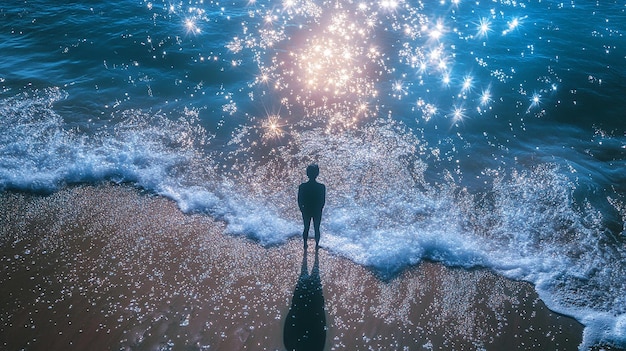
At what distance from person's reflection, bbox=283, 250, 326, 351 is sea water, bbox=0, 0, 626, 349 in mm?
1063

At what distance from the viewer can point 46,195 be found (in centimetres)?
892

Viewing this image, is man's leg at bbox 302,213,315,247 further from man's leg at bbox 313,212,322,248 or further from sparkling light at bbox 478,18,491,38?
sparkling light at bbox 478,18,491,38

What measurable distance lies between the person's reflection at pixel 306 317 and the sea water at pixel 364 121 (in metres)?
1.06

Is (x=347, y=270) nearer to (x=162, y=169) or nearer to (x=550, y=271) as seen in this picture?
(x=550, y=271)

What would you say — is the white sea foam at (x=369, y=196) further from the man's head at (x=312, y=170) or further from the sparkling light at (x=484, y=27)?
the sparkling light at (x=484, y=27)

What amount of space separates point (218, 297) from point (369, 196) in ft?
13.8

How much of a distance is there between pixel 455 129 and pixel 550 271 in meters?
5.40

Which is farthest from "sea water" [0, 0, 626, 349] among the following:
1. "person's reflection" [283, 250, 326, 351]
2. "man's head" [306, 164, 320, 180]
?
"man's head" [306, 164, 320, 180]

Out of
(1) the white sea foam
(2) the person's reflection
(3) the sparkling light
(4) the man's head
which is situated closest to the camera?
(2) the person's reflection

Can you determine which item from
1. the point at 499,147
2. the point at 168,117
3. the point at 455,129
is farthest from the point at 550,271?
→ the point at 168,117

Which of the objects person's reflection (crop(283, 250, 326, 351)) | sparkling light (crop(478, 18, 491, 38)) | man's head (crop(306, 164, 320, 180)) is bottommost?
person's reflection (crop(283, 250, 326, 351))

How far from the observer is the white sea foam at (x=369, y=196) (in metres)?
7.59

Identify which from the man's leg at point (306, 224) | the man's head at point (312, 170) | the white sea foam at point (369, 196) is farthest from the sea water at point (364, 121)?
the man's head at point (312, 170)

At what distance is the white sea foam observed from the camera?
7590 millimetres
